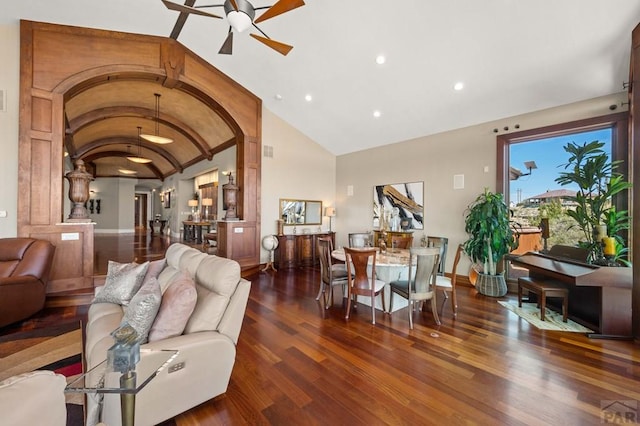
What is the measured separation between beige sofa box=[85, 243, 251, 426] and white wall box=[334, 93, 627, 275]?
15.2 feet

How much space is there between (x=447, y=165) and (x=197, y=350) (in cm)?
531

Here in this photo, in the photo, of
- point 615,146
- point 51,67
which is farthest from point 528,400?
point 51,67

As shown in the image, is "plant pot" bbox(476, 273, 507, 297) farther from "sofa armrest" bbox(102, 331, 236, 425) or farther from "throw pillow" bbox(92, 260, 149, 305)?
"throw pillow" bbox(92, 260, 149, 305)

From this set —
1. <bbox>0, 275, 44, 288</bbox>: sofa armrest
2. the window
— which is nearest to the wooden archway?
<bbox>0, 275, 44, 288</bbox>: sofa armrest

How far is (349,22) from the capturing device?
3.61m

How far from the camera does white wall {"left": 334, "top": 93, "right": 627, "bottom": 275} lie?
4.25 metres

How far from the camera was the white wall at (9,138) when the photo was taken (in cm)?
374

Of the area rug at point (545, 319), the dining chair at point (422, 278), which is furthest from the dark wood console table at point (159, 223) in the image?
the area rug at point (545, 319)

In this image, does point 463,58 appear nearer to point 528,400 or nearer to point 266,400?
point 528,400

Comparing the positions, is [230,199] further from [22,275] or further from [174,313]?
[174,313]

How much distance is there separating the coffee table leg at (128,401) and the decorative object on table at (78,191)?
4.44 metres

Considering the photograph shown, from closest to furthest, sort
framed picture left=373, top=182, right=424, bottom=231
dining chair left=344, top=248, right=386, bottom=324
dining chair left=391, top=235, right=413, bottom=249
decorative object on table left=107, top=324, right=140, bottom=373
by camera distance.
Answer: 1. decorative object on table left=107, top=324, right=140, bottom=373
2. dining chair left=344, top=248, right=386, bottom=324
3. dining chair left=391, top=235, right=413, bottom=249
4. framed picture left=373, top=182, right=424, bottom=231

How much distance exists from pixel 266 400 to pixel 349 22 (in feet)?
14.6

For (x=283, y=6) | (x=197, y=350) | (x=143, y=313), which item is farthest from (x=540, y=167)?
(x=143, y=313)
